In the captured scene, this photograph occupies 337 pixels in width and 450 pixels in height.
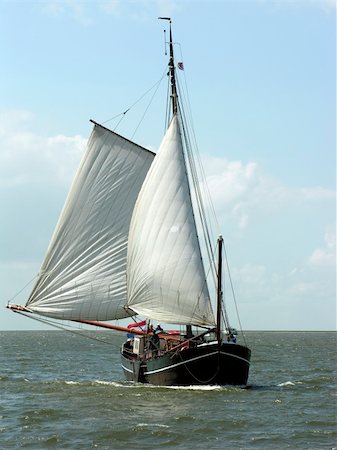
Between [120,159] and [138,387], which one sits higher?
[120,159]

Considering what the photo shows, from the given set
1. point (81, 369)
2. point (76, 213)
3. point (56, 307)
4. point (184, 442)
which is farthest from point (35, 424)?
point (81, 369)

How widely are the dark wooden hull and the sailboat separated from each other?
5 centimetres

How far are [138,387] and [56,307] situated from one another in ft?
24.1

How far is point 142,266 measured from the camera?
41781 millimetres

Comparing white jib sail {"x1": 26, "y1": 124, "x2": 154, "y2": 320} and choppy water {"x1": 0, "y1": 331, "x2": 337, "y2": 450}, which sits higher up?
white jib sail {"x1": 26, "y1": 124, "x2": 154, "y2": 320}

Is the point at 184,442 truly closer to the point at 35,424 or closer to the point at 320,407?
the point at 35,424

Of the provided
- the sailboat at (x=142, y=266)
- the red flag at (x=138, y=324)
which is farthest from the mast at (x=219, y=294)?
the red flag at (x=138, y=324)

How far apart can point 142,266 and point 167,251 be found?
1.73 meters

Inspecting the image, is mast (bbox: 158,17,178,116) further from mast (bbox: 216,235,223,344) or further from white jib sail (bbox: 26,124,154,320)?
mast (bbox: 216,235,223,344)

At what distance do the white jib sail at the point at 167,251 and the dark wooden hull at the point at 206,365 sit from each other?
5.80ft

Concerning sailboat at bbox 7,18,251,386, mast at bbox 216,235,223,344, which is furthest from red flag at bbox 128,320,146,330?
mast at bbox 216,235,223,344

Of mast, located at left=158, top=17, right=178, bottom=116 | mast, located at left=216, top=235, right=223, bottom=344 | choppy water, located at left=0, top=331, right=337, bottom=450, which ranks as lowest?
choppy water, located at left=0, top=331, right=337, bottom=450

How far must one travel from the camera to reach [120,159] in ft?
161

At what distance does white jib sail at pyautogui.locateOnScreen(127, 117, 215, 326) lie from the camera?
132ft
